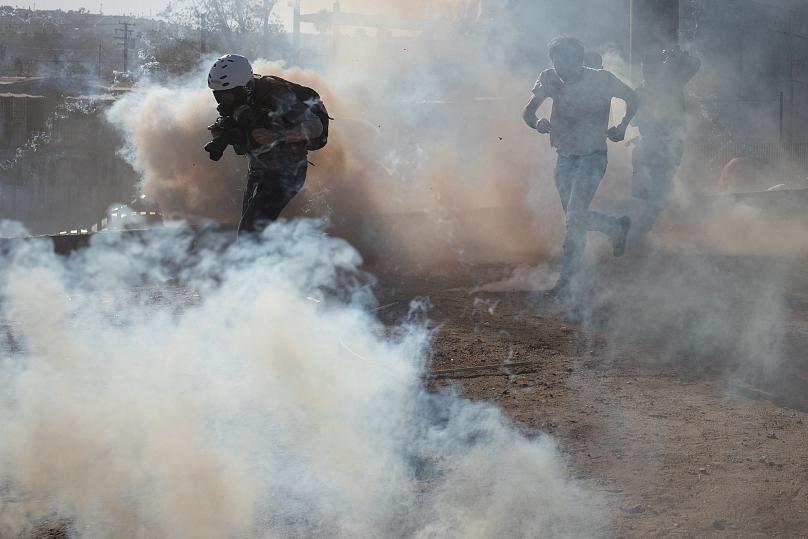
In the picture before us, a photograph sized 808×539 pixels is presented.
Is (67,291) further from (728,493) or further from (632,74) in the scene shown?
(632,74)

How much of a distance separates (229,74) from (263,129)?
44 cm

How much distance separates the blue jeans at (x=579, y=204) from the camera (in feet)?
22.6

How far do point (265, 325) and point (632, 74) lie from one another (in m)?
7.57

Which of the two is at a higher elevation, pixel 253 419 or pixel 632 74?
pixel 632 74

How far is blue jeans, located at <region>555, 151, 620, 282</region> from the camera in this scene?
271 inches

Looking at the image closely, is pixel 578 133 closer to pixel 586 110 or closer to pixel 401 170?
pixel 586 110

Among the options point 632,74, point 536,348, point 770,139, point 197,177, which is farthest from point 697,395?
point 770,139

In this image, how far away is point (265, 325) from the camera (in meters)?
5.20

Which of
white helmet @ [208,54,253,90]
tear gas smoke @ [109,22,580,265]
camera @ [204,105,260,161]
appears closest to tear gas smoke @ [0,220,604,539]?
camera @ [204,105,260,161]

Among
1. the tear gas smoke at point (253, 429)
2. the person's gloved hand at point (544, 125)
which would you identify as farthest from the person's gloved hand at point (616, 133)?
the tear gas smoke at point (253, 429)

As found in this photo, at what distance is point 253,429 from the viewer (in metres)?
4.07

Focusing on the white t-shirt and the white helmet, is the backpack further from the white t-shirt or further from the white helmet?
the white t-shirt

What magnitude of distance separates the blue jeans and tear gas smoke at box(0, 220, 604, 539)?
1591mm

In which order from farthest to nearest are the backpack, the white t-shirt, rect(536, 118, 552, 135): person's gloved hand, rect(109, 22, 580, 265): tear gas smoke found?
rect(109, 22, 580, 265): tear gas smoke, rect(536, 118, 552, 135): person's gloved hand, the white t-shirt, the backpack
